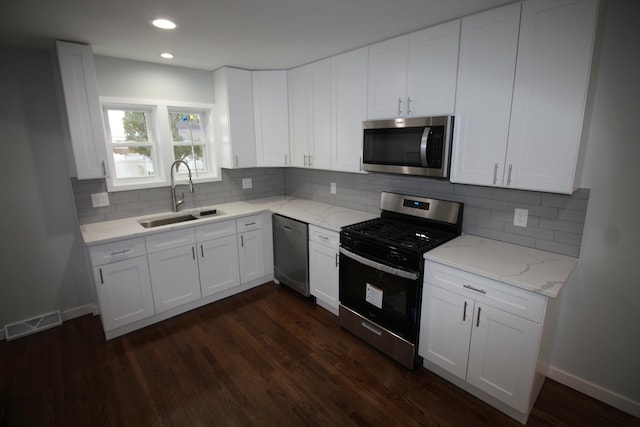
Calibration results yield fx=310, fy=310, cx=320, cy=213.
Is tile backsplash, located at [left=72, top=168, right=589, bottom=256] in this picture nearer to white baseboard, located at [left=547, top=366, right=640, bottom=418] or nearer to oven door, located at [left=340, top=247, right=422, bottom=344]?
oven door, located at [left=340, top=247, right=422, bottom=344]

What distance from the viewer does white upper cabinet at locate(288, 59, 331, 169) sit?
3.06m

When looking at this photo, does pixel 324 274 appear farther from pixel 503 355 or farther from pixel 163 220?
pixel 163 220

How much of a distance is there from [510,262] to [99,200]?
11.4 feet

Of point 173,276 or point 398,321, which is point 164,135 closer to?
point 173,276

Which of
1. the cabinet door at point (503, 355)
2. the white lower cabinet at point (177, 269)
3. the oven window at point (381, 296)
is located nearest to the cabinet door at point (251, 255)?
the white lower cabinet at point (177, 269)

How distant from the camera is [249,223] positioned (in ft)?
11.1

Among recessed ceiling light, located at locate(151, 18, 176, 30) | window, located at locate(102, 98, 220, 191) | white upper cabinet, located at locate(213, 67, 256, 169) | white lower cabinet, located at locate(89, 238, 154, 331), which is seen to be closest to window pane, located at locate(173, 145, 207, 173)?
window, located at locate(102, 98, 220, 191)

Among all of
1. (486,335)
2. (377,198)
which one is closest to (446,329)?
(486,335)

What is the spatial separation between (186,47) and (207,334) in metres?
2.48


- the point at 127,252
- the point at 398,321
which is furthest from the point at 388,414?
the point at 127,252

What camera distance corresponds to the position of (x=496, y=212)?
2285 mm

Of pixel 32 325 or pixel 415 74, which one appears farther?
pixel 32 325

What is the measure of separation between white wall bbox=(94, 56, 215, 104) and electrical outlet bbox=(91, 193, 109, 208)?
0.93 metres

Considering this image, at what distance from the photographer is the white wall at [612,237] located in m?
1.73
